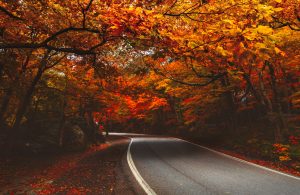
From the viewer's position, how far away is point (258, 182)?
823cm

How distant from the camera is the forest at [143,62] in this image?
6547 millimetres

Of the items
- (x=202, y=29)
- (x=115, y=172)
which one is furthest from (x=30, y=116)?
(x=202, y=29)

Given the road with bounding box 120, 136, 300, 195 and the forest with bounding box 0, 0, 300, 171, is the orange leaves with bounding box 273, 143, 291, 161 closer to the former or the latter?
the forest with bounding box 0, 0, 300, 171

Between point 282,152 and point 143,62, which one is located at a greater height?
point 143,62

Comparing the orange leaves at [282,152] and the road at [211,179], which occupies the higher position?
the orange leaves at [282,152]

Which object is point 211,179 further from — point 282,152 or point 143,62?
point 143,62

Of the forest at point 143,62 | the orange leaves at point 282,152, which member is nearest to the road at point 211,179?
the orange leaves at point 282,152

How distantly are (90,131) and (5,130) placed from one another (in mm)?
8554

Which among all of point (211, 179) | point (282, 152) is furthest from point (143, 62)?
point (282, 152)

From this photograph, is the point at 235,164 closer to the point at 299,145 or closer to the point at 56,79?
the point at 299,145

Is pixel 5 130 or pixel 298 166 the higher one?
pixel 5 130

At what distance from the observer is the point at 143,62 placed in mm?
15562

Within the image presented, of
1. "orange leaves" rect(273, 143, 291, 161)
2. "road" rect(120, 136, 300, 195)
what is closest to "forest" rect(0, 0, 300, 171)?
"orange leaves" rect(273, 143, 291, 161)

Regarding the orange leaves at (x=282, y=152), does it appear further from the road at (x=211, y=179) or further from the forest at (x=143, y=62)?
the road at (x=211, y=179)
